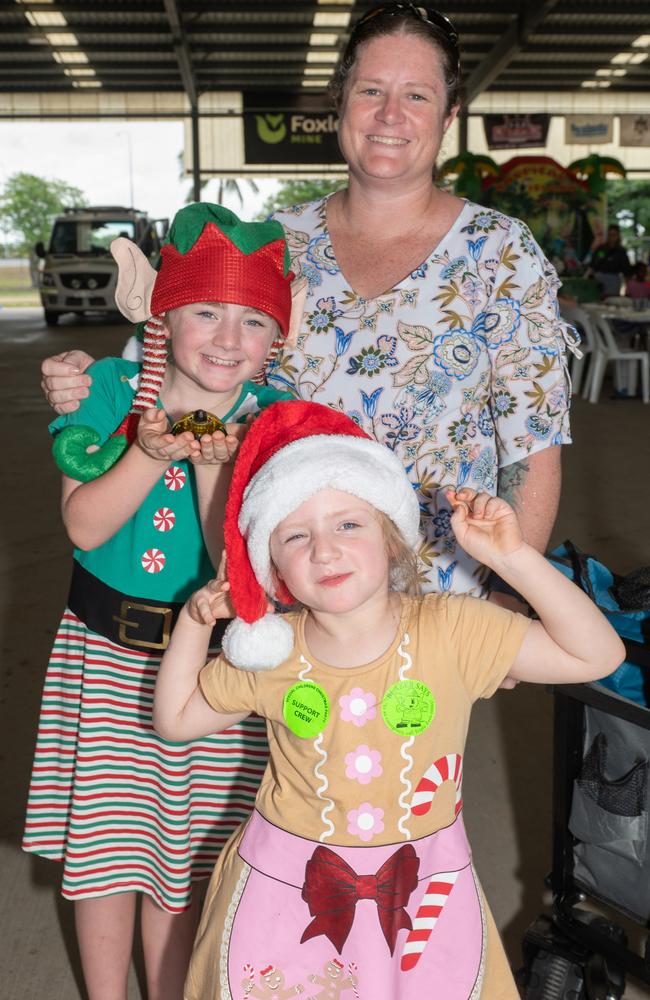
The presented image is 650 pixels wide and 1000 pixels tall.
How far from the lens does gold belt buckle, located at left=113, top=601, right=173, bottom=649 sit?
1.59 metres

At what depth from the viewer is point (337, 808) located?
130 cm

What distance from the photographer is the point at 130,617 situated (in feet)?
5.23

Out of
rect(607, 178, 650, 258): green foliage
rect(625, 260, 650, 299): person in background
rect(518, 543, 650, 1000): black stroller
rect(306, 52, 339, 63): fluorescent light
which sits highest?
rect(306, 52, 339, 63): fluorescent light

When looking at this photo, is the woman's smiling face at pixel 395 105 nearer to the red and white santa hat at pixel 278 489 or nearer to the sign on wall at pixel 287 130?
the red and white santa hat at pixel 278 489

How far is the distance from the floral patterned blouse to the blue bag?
30cm

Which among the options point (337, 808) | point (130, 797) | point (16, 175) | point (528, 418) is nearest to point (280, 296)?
point (528, 418)

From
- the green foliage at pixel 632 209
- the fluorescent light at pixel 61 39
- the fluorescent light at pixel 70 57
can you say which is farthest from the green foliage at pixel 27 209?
the fluorescent light at pixel 61 39

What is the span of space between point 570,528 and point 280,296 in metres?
3.96

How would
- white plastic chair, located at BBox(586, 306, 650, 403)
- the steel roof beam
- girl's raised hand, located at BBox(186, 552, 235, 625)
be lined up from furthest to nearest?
the steel roof beam
white plastic chair, located at BBox(586, 306, 650, 403)
girl's raised hand, located at BBox(186, 552, 235, 625)

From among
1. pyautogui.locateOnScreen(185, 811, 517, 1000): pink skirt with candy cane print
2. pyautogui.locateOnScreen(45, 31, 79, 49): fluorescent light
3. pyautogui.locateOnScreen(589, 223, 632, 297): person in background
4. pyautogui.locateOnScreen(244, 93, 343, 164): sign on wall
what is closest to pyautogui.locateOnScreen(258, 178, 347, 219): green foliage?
pyautogui.locateOnScreen(244, 93, 343, 164): sign on wall

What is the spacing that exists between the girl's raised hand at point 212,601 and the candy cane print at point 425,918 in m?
0.45

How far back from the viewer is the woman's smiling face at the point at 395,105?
1.63 metres

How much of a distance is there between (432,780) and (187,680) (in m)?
0.37

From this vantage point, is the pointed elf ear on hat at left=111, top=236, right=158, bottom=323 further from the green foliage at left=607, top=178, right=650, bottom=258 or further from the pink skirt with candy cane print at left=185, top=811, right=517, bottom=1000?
the green foliage at left=607, top=178, right=650, bottom=258
